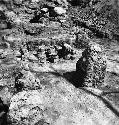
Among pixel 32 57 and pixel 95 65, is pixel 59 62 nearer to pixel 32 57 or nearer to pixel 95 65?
pixel 32 57

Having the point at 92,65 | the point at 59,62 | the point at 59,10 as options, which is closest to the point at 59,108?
the point at 92,65

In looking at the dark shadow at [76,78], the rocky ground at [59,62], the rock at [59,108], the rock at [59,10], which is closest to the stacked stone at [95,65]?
the rocky ground at [59,62]

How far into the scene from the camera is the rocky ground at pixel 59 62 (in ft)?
15.1

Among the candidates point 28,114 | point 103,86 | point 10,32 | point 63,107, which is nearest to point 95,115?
point 63,107

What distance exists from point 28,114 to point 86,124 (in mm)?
1198

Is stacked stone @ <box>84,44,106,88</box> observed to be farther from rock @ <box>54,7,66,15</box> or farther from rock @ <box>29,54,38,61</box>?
rock @ <box>54,7,66,15</box>

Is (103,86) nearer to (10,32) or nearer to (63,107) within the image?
(63,107)

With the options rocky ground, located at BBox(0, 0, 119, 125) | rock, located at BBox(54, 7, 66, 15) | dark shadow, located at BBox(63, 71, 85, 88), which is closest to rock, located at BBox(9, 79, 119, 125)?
rocky ground, located at BBox(0, 0, 119, 125)

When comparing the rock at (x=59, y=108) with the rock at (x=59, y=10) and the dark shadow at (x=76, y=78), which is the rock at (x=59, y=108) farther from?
the rock at (x=59, y=10)

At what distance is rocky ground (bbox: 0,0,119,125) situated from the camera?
4.60m

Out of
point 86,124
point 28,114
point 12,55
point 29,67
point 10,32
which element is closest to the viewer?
point 28,114

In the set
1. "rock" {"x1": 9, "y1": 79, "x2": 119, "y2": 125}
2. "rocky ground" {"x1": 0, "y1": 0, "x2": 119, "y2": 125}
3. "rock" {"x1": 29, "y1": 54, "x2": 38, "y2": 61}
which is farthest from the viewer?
"rock" {"x1": 29, "y1": 54, "x2": 38, "y2": 61}

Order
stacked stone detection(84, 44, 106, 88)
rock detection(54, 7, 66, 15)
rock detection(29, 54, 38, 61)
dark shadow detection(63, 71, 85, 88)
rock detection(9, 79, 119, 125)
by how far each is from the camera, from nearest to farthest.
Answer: rock detection(9, 79, 119, 125) < stacked stone detection(84, 44, 106, 88) < dark shadow detection(63, 71, 85, 88) < rock detection(29, 54, 38, 61) < rock detection(54, 7, 66, 15)

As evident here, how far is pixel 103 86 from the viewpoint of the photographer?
18.4 ft
